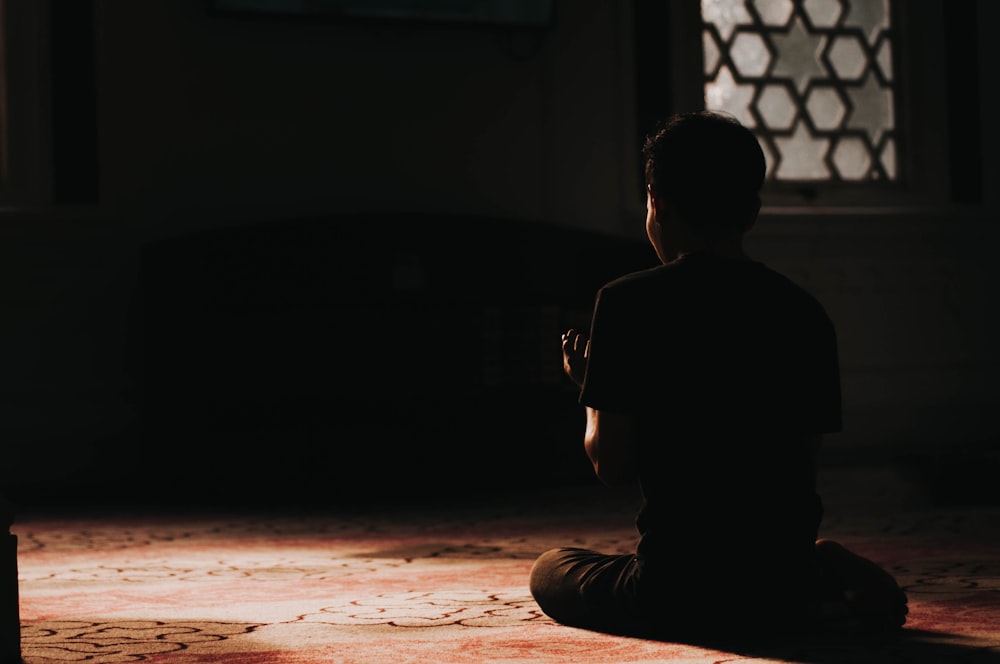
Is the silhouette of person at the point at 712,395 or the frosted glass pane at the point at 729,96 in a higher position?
the frosted glass pane at the point at 729,96

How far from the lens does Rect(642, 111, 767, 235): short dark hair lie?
1638 mm

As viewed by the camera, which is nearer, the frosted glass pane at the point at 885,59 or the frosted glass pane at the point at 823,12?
the frosted glass pane at the point at 823,12

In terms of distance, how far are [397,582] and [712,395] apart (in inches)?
42.4

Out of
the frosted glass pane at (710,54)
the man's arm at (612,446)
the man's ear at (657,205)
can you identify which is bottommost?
the man's arm at (612,446)

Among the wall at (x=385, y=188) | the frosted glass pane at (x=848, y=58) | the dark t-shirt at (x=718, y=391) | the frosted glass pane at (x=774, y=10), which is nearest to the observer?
the dark t-shirt at (x=718, y=391)

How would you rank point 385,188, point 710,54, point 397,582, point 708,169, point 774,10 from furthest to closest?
point 774,10 < point 710,54 < point 385,188 < point 397,582 < point 708,169

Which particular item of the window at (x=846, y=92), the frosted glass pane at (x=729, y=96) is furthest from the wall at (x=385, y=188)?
A: the frosted glass pane at (x=729, y=96)

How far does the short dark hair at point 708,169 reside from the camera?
1638mm

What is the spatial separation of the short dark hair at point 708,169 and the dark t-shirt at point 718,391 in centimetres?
6

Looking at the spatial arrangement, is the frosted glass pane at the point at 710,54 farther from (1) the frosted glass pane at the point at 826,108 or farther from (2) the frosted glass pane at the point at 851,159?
(2) the frosted glass pane at the point at 851,159

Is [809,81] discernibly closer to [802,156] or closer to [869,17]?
[802,156]

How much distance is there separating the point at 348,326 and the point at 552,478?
2.85 ft

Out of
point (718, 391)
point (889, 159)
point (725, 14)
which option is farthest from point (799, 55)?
point (718, 391)

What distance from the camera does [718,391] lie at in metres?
1.65
